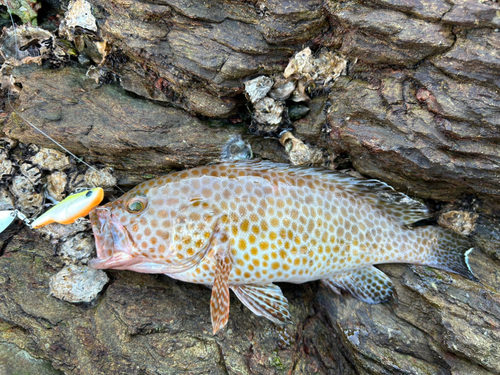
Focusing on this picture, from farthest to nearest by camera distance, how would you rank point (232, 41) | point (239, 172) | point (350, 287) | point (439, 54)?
point (350, 287) → point (239, 172) → point (232, 41) → point (439, 54)

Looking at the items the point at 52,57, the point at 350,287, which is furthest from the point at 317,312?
the point at 52,57

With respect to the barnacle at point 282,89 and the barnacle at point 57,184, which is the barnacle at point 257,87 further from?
the barnacle at point 57,184

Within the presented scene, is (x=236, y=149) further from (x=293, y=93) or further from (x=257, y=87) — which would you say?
(x=293, y=93)

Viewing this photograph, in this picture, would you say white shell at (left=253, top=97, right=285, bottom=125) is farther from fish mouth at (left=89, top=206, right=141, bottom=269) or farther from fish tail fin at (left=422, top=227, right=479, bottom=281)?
fish tail fin at (left=422, top=227, right=479, bottom=281)

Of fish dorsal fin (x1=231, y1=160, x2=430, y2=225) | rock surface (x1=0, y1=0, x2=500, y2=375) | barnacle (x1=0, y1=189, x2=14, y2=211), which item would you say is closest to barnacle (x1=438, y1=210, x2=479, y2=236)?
rock surface (x1=0, y1=0, x2=500, y2=375)

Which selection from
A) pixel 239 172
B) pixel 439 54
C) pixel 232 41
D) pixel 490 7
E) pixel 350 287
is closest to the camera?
pixel 490 7

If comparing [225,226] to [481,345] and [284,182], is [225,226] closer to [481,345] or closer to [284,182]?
[284,182]

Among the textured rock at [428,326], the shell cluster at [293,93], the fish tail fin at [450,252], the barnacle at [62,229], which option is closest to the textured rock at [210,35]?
the shell cluster at [293,93]
